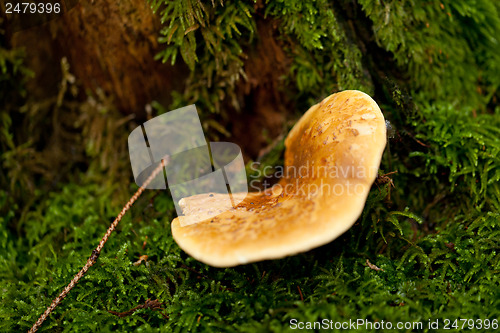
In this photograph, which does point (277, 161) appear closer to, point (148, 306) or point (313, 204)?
point (313, 204)

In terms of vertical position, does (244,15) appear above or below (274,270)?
above

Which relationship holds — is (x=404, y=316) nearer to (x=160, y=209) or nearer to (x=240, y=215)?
(x=240, y=215)

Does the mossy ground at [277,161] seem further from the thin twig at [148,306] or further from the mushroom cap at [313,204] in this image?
the mushroom cap at [313,204]

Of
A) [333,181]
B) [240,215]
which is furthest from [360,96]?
[240,215]

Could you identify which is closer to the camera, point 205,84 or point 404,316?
point 404,316

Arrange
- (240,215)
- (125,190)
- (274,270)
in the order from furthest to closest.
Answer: (125,190), (274,270), (240,215)

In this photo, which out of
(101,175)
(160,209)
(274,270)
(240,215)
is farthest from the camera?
(101,175)
